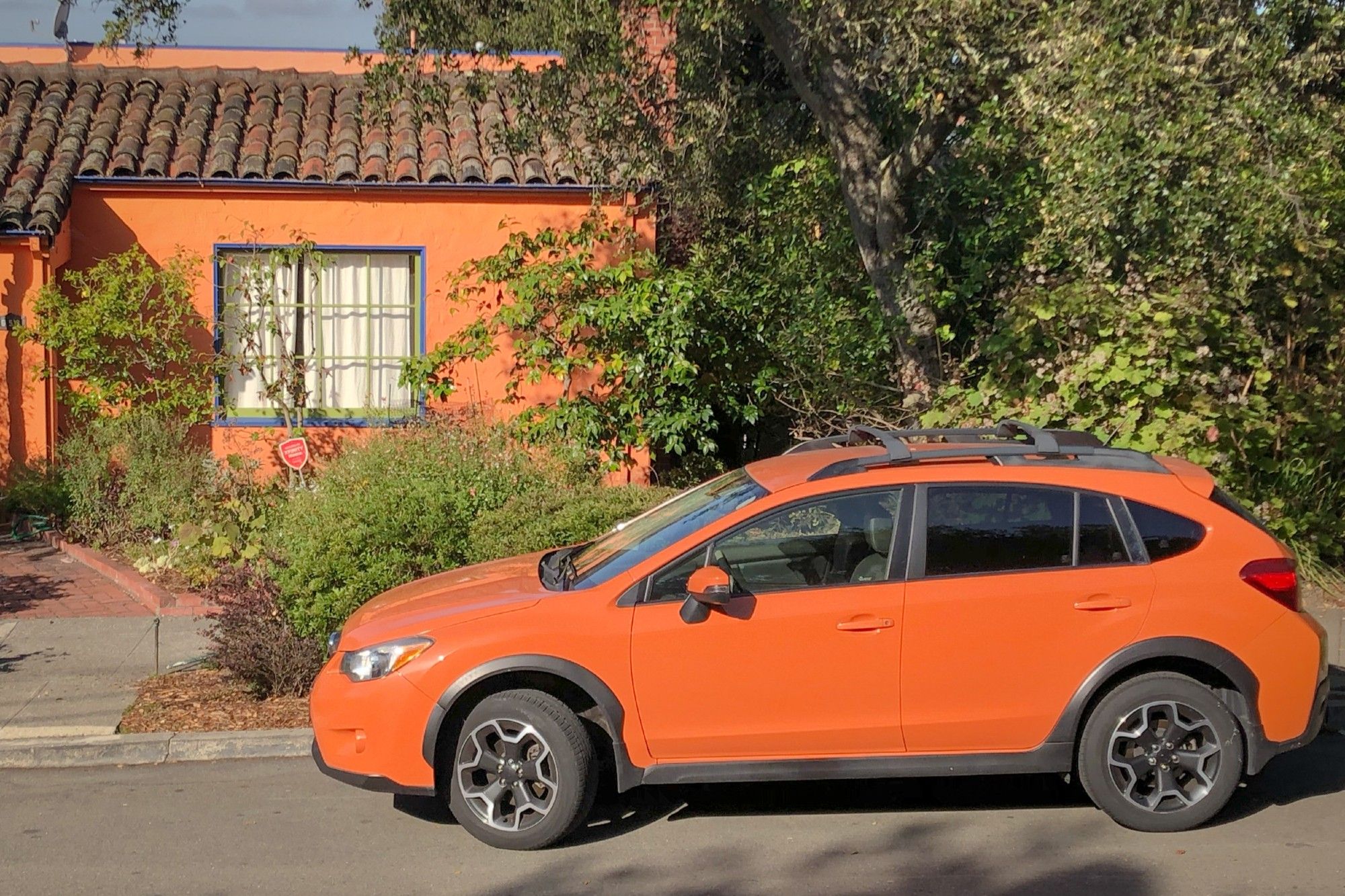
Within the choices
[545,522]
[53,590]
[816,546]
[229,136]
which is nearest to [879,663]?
[816,546]

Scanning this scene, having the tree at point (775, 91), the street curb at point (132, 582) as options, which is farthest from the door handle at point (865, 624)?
the street curb at point (132, 582)

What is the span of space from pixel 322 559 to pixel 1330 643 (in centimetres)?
652

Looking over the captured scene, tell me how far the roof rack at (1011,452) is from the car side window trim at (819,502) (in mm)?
130

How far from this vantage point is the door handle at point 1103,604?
227 inches

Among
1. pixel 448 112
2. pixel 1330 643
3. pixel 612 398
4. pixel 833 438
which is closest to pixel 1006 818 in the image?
pixel 833 438

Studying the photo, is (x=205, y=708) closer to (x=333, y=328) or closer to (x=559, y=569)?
(x=559, y=569)

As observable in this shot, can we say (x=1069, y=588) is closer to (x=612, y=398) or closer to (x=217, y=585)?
(x=217, y=585)

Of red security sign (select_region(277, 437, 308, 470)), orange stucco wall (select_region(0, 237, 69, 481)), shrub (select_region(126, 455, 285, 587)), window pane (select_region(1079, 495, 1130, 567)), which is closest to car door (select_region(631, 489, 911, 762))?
window pane (select_region(1079, 495, 1130, 567))

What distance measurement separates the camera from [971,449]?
6.25m

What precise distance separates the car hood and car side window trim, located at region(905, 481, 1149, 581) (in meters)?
1.62

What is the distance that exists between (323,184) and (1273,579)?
968cm

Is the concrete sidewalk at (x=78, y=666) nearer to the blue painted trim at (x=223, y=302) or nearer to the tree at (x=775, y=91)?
the blue painted trim at (x=223, y=302)

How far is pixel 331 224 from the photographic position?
1302cm

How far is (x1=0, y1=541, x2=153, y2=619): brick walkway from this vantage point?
32.4ft
